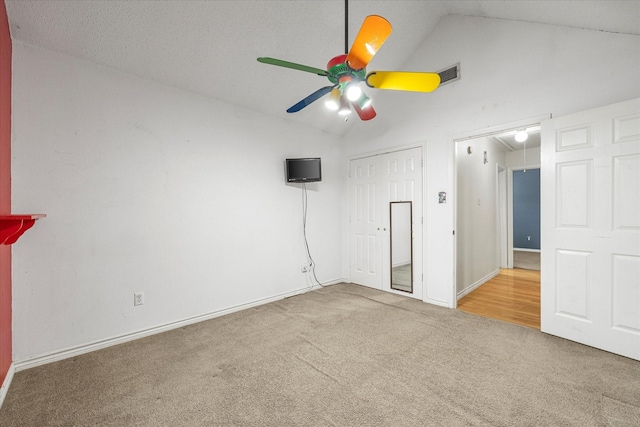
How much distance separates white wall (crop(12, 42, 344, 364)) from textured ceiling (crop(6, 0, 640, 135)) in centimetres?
18

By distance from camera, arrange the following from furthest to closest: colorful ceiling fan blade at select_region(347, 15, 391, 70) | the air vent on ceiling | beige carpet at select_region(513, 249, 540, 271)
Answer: beige carpet at select_region(513, 249, 540, 271)
the air vent on ceiling
colorful ceiling fan blade at select_region(347, 15, 391, 70)

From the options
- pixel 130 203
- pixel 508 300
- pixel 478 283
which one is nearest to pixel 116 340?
pixel 130 203

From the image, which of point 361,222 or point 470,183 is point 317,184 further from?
point 470,183

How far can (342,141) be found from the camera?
470 cm

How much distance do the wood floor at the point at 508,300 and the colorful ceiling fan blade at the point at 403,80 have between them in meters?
2.65

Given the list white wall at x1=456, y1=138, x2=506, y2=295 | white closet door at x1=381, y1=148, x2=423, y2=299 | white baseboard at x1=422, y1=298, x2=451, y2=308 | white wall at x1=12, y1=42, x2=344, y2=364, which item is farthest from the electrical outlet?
white wall at x1=456, y1=138, x2=506, y2=295

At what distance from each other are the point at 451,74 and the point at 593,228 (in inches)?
86.0

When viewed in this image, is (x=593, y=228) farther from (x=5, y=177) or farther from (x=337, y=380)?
(x=5, y=177)

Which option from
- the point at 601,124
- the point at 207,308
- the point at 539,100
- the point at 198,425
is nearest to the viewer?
the point at 198,425

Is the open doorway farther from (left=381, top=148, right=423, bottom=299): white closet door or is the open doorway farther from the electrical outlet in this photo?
the electrical outlet

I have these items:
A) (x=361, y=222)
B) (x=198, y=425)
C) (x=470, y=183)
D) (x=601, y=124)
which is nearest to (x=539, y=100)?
(x=601, y=124)

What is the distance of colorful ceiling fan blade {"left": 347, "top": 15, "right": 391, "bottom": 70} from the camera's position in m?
1.38

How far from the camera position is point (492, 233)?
497cm

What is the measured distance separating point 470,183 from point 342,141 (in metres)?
2.10
